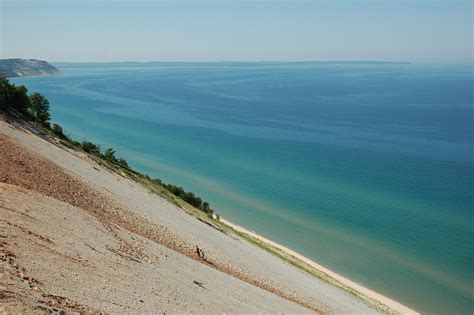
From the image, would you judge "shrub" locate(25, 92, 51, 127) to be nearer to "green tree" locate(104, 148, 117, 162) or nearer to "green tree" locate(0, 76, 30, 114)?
"green tree" locate(0, 76, 30, 114)

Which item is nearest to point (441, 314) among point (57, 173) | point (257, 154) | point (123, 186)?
point (123, 186)

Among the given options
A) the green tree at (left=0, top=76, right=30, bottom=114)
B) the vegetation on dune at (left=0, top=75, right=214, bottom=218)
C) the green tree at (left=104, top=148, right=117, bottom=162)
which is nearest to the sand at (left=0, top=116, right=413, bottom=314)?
the vegetation on dune at (left=0, top=75, right=214, bottom=218)

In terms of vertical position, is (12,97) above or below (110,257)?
above

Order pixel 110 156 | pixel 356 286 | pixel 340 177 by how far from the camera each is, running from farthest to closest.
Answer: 1. pixel 340 177
2. pixel 110 156
3. pixel 356 286

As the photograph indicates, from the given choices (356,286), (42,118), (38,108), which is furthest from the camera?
(38,108)

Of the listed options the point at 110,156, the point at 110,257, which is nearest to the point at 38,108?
the point at 110,156

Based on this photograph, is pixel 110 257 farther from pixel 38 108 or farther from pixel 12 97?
pixel 38 108

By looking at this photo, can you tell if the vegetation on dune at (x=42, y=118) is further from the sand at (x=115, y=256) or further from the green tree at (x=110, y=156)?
the sand at (x=115, y=256)
